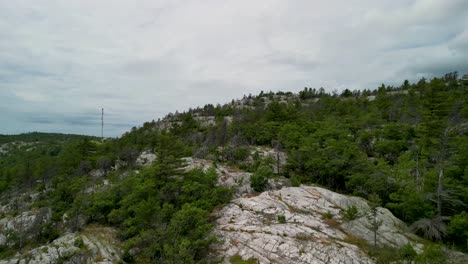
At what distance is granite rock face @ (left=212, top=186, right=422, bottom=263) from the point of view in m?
23.5

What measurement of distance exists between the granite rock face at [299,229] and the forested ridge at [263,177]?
7.52 ft

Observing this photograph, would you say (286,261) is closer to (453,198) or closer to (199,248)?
(199,248)

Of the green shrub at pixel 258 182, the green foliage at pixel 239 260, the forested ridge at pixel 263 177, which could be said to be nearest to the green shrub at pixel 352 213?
the forested ridge at pixel 263 177

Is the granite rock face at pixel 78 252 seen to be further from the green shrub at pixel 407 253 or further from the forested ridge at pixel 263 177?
the green shrub at pixel 407 253

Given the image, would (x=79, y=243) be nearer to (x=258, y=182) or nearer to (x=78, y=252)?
(x=78, y=252)

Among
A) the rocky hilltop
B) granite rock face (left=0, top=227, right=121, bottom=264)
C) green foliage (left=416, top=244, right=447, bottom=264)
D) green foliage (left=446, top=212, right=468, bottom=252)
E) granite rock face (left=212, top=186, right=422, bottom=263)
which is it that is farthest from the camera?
granite rock face (left=0, top=227, right=121, bottom=264)

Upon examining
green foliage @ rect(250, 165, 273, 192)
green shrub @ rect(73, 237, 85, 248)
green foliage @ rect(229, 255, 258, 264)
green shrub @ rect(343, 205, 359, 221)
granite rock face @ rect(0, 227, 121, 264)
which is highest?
green foliage @ rect(250, 165, 273, 192)

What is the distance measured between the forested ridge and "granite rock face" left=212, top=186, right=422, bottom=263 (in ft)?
7.52

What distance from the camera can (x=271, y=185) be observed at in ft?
121

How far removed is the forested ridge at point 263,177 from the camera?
1065 inches

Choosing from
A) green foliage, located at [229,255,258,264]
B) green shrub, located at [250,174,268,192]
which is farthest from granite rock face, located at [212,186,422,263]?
green shrub, located at [250,174,268,192]

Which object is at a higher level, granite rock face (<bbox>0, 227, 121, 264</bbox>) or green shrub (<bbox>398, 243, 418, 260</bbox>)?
green shrub (<bbox>398, 243, 418, 260</bbox>)

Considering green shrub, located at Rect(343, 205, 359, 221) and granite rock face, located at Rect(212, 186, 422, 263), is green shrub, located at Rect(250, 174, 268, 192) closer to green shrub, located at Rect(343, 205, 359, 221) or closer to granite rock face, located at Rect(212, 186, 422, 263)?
granite rock face, located at Rect(212, 186, 422, 263)

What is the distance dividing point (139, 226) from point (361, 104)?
74077 millimetres
